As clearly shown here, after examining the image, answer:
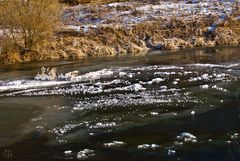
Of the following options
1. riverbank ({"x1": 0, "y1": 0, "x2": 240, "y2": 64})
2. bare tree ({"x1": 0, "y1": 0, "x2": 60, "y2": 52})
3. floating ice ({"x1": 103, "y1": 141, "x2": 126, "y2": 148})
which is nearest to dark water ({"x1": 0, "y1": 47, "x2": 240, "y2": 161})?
floating ice ({"x1": 103, "y1": 141, "x2": 126, "y2": 148})

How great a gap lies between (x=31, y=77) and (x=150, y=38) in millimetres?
18491

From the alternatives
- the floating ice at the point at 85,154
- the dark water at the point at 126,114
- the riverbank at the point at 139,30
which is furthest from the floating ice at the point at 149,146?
the riverbank at the point at 139,30

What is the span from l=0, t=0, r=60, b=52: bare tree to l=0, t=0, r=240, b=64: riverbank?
1.10m

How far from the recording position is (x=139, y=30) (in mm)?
47156

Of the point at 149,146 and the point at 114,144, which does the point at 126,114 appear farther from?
the point at 149,146

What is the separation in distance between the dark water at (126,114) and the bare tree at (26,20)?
1083 centimetres

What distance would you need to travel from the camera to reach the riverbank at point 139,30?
4225 centimetres

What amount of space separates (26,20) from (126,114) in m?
24.9

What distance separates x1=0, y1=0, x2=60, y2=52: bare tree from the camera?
1603 inches

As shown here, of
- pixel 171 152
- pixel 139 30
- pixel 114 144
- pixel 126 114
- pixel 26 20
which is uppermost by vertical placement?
pixel 26 20

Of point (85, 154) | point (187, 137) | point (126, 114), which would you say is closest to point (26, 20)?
point (126, 114)

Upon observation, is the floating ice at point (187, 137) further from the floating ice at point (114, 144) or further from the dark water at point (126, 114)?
the floating ice at point (114, 144)

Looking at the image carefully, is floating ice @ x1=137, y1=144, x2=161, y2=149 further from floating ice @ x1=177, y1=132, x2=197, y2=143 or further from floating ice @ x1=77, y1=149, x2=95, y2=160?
floating ice @ x1=77, y1=149, x2=95, y2=160

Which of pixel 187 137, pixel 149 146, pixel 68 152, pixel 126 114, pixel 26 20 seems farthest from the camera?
pixel 26 20
